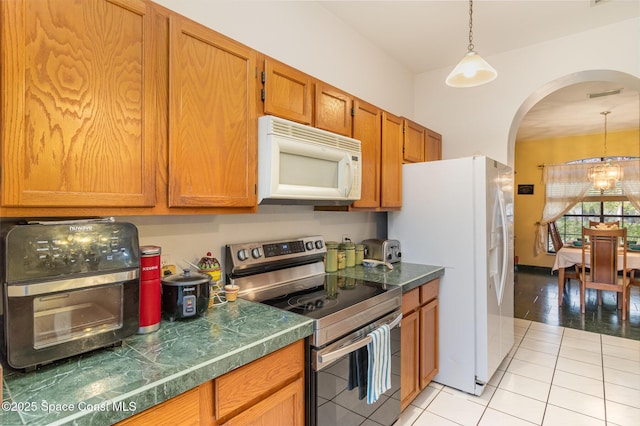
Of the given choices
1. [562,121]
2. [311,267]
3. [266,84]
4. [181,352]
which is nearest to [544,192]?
[562,121]

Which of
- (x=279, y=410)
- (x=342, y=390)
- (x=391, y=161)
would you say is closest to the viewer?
(x=279, y=410)

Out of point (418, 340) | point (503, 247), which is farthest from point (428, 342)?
point (503, 247)

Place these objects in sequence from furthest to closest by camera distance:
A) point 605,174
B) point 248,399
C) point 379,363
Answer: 1. point 605,174
2. point 379,363
3. point 248,399

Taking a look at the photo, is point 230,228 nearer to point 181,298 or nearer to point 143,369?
point 181,298

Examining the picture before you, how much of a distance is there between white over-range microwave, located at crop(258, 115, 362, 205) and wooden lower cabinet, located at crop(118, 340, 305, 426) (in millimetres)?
732

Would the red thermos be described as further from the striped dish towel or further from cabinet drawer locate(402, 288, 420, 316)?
cabinet drawer locate(402, 288, 420, 316)

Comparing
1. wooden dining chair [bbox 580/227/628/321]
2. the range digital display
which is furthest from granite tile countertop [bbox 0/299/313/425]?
wooden dining chair [bbox 580/227/628/321]

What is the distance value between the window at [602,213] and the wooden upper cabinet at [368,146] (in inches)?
240

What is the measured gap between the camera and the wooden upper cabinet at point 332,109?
1.92 meters

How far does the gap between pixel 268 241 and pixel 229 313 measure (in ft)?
2.02

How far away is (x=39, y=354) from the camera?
2.97 feet

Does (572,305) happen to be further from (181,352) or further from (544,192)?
(181,352)

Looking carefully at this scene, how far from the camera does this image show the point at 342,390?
149 cm

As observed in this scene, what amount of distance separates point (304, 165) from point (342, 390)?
1.10 metres
